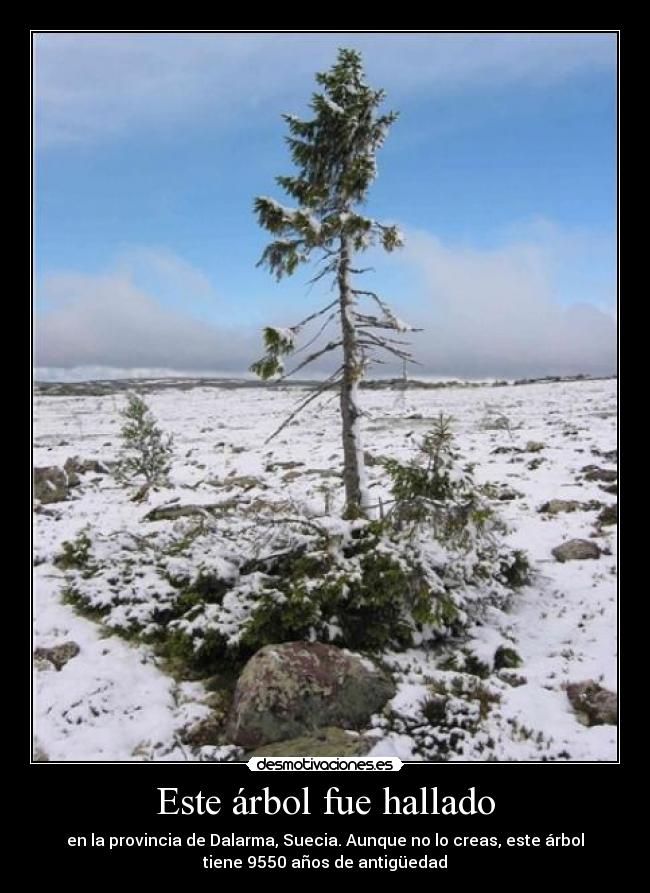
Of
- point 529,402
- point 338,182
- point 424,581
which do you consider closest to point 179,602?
point 424,581

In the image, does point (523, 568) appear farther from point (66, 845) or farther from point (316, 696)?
point (66, 845)

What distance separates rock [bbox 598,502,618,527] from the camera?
13.4 m

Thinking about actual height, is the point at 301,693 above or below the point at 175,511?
below

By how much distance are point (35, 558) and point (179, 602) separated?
5.49 metres

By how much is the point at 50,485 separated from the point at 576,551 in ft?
61.1

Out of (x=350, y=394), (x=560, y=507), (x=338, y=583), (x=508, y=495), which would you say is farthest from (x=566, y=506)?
(x=338, y=583)

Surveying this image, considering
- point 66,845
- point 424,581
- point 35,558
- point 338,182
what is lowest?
point 66,845

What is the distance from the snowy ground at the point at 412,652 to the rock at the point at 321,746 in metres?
0.36

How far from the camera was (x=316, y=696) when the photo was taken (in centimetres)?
646

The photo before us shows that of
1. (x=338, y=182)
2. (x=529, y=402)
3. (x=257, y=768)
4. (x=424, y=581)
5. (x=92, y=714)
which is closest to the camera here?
(x=257, y=768)

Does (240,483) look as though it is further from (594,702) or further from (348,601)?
(594,702)

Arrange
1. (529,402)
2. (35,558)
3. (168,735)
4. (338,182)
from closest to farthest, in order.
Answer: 1. (168,735)
2. (338,182)
3. (35,558)
4. (529,402)

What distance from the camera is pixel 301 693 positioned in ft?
21.0

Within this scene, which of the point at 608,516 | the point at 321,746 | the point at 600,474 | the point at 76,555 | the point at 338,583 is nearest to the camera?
the point at 321,746
